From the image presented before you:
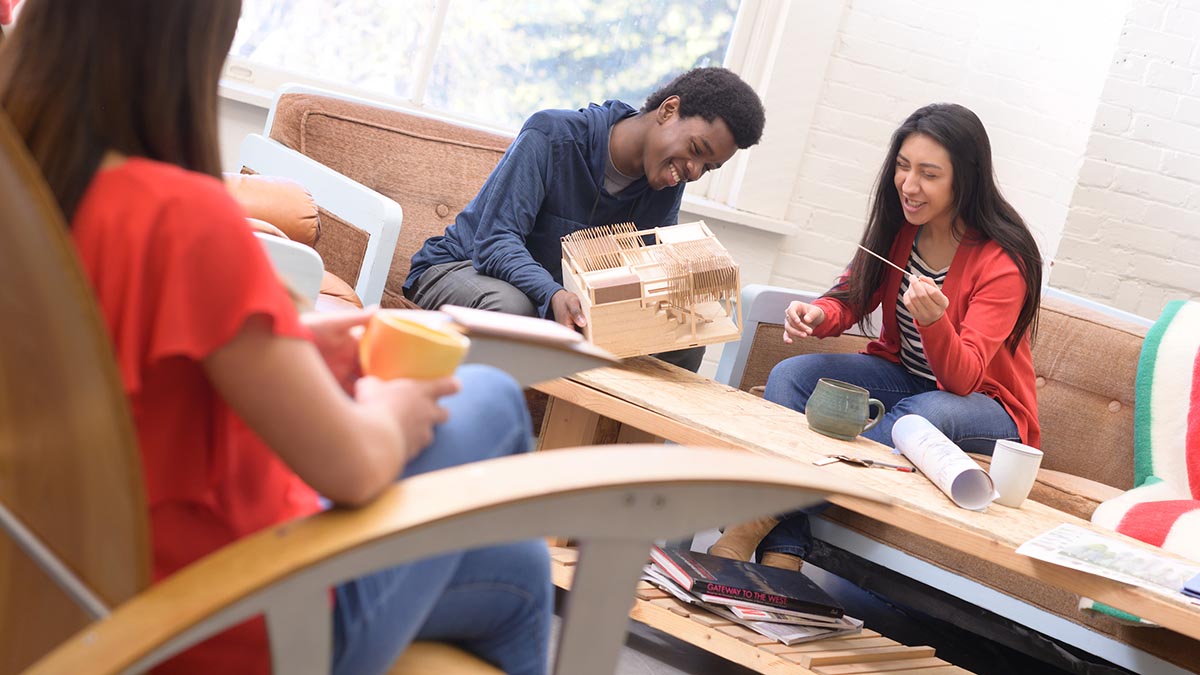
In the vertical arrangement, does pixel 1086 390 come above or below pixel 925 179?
below

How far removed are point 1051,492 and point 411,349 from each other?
1.99 meters

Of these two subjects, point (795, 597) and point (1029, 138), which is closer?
point (795, 597)

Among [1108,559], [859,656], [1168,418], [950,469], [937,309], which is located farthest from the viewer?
[1168,418]

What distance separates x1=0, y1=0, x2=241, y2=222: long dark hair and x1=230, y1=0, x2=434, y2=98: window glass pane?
2.99m

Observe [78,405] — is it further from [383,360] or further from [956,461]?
[956,461]

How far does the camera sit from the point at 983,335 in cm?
259

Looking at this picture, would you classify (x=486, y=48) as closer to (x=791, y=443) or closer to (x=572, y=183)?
(x=572, y=183)

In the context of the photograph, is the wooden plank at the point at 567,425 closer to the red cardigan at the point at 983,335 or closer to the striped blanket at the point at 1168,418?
the red cardigan at the point at 983,335

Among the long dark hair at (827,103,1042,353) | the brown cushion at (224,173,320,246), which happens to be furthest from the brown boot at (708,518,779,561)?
the brown cushion at (224,173,320,246)

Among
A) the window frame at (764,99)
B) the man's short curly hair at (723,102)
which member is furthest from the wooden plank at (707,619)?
the window frame at (764,99)

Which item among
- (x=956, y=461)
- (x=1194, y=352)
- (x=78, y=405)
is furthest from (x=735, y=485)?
(x=1194, y=352)

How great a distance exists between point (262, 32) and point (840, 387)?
2.37 m

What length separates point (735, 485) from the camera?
0.82 metres

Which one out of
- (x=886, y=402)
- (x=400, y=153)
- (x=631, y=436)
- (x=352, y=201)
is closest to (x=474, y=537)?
(x=631, y=436)
